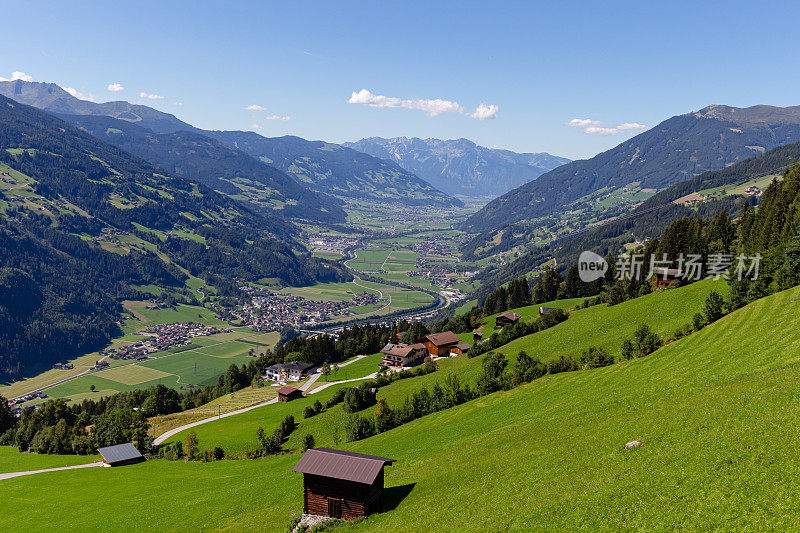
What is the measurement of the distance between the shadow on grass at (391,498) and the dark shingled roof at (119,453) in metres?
59.5

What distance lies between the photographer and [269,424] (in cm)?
9000

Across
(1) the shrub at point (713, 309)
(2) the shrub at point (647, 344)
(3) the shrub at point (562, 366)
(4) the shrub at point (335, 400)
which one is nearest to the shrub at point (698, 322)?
(1) the shrub at point (713, 309)

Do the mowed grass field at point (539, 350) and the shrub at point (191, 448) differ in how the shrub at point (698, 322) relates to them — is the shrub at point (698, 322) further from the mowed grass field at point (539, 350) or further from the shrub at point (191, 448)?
the shrub at point (191, 448)

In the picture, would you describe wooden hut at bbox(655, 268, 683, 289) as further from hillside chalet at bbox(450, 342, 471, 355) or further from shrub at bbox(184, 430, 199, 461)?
shrub at bbox(184, 430, 199, 461)

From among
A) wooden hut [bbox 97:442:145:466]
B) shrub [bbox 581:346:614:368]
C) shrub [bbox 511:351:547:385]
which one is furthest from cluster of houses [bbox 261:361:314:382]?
shrub [bbox 581:346:614:368]

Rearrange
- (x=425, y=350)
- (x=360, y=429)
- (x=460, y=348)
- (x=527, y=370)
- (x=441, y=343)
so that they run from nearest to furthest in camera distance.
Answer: (x=360, y=429) < (x=527, y=370) < (x=460, y=348) < (x=441, y=343) < (x=425, y=350)

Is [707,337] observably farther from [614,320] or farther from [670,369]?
[614,320]

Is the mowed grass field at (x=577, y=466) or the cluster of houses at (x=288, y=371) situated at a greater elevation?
the mowed grass field at (x=577, y=466)

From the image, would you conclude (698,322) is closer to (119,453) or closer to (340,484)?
(340,484)

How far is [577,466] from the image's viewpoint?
33.0 meters

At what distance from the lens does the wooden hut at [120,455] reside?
3022 inches

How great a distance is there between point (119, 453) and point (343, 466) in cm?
6261

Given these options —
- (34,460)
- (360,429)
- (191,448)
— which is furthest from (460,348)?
(34,460)

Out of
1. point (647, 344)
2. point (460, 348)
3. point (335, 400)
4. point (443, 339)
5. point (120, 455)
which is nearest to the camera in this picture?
point (647, 344)
